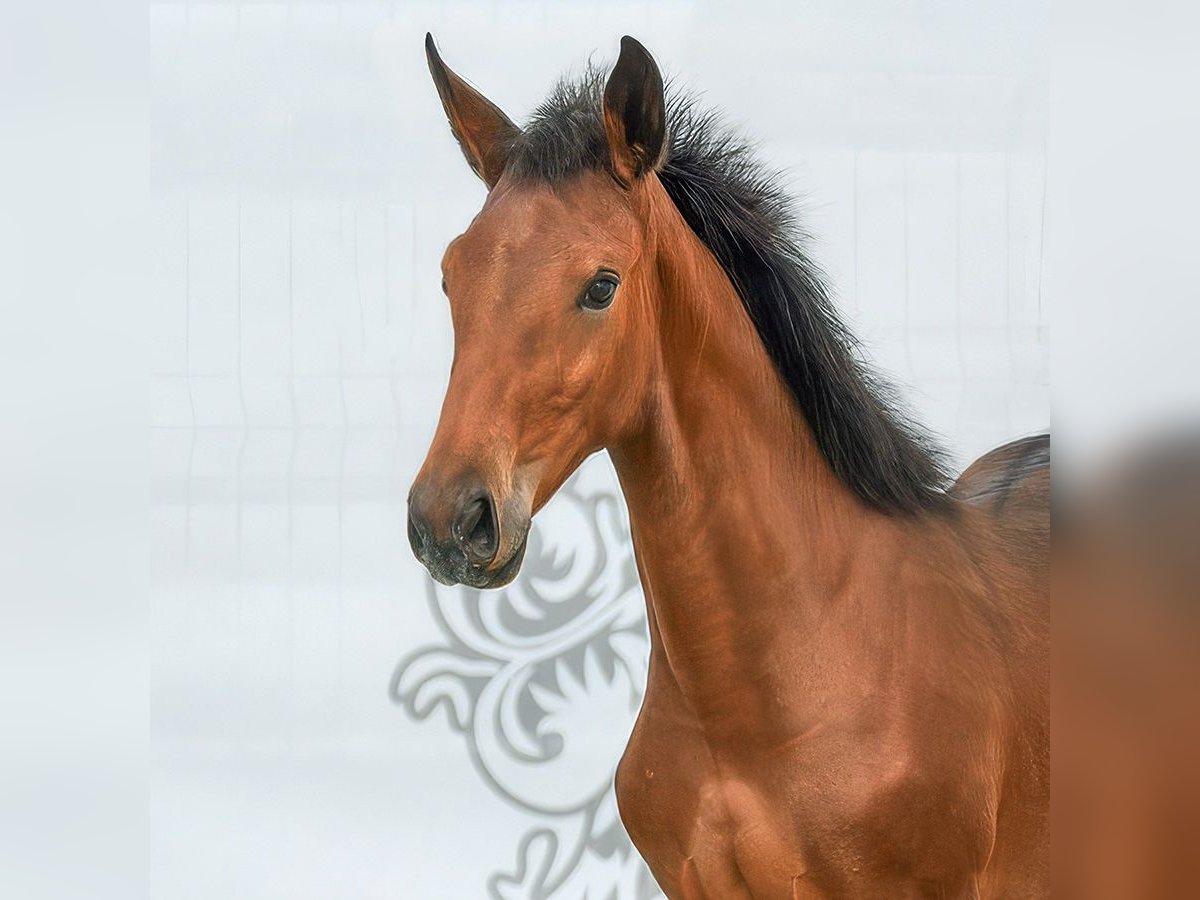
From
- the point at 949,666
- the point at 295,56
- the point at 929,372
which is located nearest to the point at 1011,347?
the point at 929,372

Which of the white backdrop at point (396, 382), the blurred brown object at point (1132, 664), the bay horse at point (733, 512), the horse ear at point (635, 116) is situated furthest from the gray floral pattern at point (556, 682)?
the blurred brown object at point (1132, 664)

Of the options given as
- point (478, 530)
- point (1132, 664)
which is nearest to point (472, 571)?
point (478, 530)

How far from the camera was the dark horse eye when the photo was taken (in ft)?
2.60

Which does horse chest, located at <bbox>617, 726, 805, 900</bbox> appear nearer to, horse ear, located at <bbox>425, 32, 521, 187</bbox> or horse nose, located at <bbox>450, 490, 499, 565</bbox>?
horse nose, located at <bbox>450, 490, 499, 565</bbox>

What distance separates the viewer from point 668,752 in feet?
3.05

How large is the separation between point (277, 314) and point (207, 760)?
673 mm

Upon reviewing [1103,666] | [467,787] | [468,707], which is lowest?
[467,787]

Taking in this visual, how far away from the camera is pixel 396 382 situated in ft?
5.65

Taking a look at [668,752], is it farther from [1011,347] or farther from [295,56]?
[295,56]

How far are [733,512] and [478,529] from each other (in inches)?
9.2

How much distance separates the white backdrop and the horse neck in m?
0.83

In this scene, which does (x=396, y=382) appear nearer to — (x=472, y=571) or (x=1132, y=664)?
(x=472, y=571)

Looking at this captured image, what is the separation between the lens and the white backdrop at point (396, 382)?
1.70 metres

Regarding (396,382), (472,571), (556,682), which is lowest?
(556,682)
